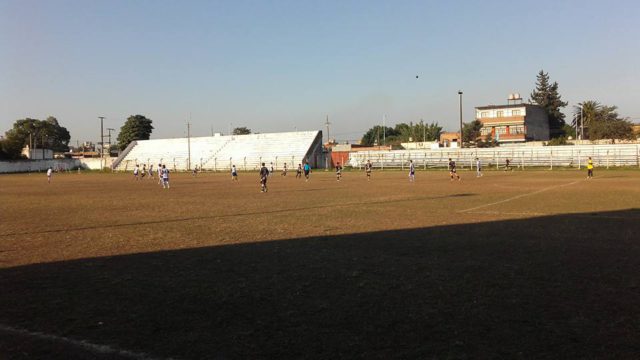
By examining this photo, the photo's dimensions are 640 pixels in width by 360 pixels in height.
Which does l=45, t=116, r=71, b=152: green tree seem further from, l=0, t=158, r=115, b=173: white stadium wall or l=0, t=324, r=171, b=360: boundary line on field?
l=0, t=324, r=171, b=360: boundary line on field

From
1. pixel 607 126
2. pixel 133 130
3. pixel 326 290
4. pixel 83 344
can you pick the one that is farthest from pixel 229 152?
pixel 83 344

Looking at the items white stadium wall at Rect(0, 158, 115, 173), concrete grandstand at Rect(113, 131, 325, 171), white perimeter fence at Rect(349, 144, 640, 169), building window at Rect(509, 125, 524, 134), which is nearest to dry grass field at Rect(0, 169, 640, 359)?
white perimeter fence at Rect(349, 144, 640, 169)

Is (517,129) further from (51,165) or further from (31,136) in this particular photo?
(31,136)

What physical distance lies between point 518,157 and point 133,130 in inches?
3683

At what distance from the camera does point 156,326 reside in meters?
5.85

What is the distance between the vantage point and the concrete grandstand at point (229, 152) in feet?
267

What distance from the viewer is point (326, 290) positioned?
24.1 ft

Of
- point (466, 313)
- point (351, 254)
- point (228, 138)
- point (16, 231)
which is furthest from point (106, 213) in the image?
point (228, 138)

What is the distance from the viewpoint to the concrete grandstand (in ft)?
267

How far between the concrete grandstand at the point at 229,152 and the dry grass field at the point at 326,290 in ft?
206

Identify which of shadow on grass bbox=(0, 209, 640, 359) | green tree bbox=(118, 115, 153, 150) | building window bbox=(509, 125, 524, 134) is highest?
green tree bbox=(118, 115, 153, 150)

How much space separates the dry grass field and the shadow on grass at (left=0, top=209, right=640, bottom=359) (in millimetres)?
27

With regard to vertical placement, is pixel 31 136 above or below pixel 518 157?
above

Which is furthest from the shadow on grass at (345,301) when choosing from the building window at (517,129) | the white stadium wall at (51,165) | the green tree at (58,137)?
the green tree at (58,137)
